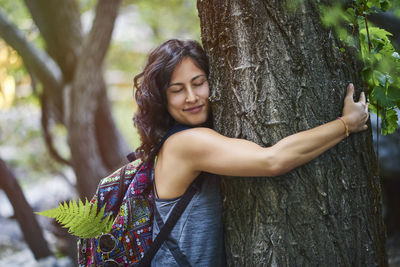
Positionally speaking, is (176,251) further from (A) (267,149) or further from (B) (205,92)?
(B) (205,92)

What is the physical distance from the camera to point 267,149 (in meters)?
1.79

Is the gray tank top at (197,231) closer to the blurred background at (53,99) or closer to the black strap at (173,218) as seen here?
the black strap at (173,218)

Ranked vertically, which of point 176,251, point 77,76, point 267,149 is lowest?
point 176,251

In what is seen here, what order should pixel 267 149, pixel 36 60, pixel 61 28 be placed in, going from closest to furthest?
pixel 267 149 < pixel 36 60 < pixel 61 28

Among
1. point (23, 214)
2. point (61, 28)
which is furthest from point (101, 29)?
point (23, 214)

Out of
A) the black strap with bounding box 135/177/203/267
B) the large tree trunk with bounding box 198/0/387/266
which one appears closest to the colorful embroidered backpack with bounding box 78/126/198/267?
the black strap with bounding box 135/177/203/267

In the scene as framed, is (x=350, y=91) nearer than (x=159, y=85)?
Yes

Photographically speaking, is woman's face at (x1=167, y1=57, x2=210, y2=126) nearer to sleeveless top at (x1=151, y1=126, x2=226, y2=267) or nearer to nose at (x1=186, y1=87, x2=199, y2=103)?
nose at (x1=186, y1=87, x2=199, y2=103)

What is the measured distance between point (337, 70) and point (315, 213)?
709 millimetres

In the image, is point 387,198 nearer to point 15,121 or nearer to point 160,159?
point 160,159

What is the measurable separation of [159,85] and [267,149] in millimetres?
800

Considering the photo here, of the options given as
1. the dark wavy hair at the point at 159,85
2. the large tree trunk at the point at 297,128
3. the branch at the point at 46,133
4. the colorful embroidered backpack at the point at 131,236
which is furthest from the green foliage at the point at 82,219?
the branch at the point at 46,133

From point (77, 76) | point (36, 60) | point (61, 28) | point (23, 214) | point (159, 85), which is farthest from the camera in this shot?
point (61, 28)

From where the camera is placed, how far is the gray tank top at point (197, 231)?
204 centimetres
